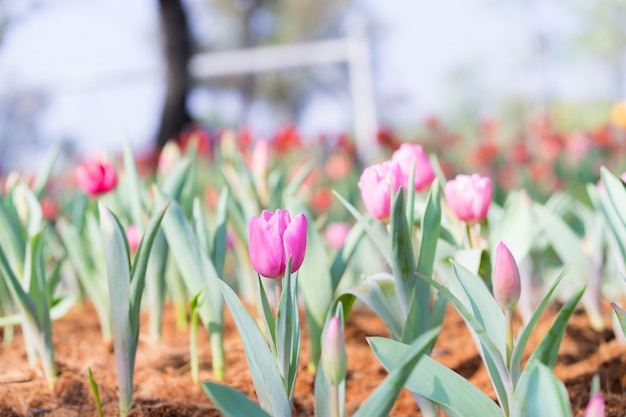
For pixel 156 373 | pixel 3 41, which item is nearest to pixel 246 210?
pixel 156 373

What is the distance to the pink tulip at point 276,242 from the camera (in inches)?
28.8

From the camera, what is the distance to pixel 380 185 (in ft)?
2.89

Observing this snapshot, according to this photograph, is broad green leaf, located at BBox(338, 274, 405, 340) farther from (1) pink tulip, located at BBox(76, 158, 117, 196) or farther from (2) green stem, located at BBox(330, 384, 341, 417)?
(1) pink tulip, located at BBox(76, 158, 117, 196)

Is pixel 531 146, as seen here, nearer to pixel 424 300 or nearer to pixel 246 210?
pixel 246 210

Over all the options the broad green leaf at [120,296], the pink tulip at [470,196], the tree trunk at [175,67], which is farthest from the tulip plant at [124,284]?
the tree trunk at [175,67]

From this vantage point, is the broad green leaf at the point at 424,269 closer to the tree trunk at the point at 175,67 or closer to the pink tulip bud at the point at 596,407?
the pink tulip bud at the point at 596,407

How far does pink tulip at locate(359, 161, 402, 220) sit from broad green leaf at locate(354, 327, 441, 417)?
1.02 feet

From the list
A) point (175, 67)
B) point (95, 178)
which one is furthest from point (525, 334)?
point (175, 67)

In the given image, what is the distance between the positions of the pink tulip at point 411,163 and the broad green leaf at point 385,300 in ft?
0.51

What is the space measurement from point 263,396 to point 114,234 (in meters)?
0.31

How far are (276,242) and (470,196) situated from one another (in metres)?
0.35

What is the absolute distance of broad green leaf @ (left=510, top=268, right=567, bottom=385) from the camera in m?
Result: 0.71

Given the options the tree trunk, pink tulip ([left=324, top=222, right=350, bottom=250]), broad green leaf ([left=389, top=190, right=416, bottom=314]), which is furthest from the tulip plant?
the tree trunk

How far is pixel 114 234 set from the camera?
89 cm
